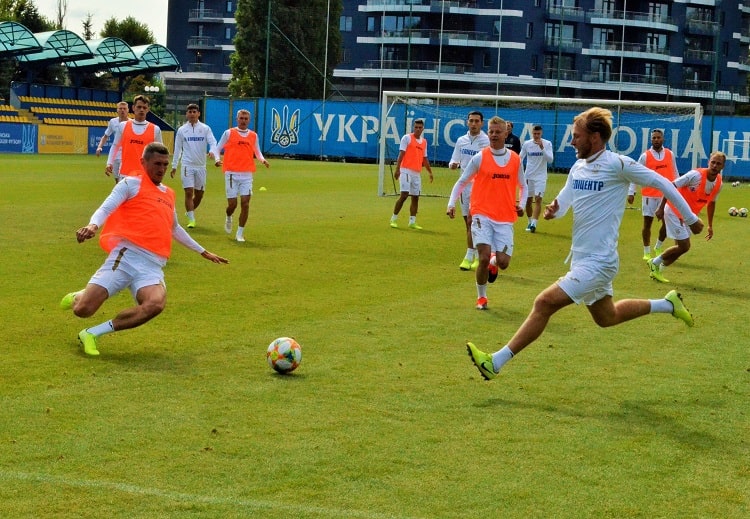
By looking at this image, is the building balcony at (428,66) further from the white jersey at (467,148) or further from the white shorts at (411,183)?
the white jersey at (467,148)

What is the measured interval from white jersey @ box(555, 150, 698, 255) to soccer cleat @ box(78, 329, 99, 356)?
12.8 ft

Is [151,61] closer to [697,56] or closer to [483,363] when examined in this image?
[697,56]

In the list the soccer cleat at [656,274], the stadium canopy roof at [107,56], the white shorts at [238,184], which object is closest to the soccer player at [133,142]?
the white shorts at [238,184]

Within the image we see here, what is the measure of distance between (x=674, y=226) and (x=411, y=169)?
8286mm

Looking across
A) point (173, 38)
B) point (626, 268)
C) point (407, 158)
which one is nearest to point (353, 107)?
point (407, 158)

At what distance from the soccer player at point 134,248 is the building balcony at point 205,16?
333 ft

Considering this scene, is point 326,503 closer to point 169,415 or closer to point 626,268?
point 169,415

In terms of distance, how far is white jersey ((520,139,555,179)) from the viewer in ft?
75.5

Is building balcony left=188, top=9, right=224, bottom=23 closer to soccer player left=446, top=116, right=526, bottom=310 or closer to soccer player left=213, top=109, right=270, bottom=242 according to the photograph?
soccer player left=213, top=109, right=270, bottom=242

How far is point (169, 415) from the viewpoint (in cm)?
717

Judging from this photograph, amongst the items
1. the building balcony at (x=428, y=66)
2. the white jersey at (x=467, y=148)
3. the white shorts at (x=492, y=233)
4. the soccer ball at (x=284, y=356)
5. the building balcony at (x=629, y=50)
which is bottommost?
the soccer ball at (x=284, y=356)

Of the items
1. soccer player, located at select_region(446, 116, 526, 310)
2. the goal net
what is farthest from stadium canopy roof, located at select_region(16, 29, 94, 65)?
soccer player, located at select_region(446, 116, 526, 310)

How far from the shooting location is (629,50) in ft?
293

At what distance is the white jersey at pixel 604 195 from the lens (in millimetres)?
8172
